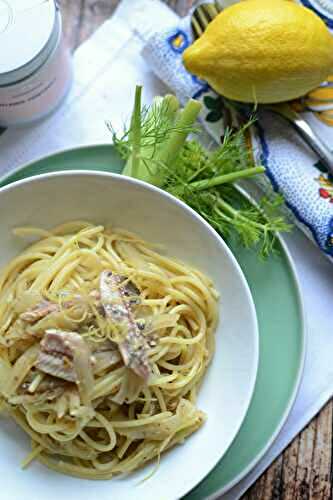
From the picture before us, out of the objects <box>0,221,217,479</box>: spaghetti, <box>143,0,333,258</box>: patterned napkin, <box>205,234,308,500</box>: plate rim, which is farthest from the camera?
<box>143,0,333,258</box>: patterned napkin

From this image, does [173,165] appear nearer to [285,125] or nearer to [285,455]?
[285,125]

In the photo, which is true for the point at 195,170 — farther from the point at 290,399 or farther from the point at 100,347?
the point at 290,399

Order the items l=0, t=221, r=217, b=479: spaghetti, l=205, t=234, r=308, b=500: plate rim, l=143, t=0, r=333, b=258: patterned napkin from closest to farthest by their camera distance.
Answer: l=0, t=221, r=217, b=479: spaghetti
l=205, t=234, r=308, b=500: plate rim
l=143, t=0, r=333, b=258: patterned napkin

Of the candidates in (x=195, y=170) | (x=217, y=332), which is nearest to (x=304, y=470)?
(x=217, y=332)

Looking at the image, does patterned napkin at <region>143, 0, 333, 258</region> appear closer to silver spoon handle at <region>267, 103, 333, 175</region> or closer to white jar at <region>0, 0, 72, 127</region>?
silver spoon handle at <region>267, 103, 333, 175</region>

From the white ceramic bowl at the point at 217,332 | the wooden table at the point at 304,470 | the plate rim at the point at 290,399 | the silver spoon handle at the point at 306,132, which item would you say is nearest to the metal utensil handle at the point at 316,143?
the silver spoon handle at the point at 306,132

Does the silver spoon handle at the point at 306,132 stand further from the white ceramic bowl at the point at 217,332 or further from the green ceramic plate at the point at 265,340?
the white ceramic bowl at the point at 217,332

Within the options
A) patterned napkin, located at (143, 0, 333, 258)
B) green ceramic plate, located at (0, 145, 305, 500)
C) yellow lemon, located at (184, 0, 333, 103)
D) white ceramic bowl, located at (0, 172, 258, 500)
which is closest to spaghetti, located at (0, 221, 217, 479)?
white ceramic bowl, located at (0, 172, 258, 500)
